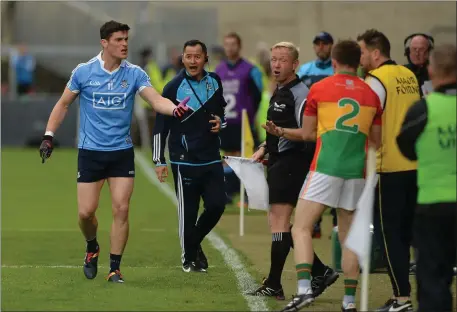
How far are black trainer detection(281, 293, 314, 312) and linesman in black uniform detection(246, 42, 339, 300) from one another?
3.36ft

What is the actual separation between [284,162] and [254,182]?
77 centimetres

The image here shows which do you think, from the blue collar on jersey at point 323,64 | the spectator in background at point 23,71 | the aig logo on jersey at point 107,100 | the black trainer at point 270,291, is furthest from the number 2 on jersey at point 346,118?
the spectator in background at point 23,71

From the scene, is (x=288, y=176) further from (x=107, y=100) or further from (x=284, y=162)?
(x=107, y=100)

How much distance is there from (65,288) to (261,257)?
11.3 ft

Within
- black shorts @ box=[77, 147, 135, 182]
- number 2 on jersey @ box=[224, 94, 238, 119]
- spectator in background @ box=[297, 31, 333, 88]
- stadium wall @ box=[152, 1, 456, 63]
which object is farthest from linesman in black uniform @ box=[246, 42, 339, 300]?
number 2 on jersey @ box=[224, 94, 238, 119]

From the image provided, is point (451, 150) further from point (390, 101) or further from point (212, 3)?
point (212, 3)

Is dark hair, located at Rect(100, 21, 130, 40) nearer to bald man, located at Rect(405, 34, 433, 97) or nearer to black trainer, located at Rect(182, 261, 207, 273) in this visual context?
black trainer, located at Rect(182, 261, 207, 273)

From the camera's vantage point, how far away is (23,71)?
111ft

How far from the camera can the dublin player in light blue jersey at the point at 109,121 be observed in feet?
36.5

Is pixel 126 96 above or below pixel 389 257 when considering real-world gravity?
above

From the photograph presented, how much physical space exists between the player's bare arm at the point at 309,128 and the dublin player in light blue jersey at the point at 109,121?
1710 millimetres

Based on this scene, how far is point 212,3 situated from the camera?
24.5 meters

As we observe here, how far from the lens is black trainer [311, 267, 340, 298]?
10570 mm

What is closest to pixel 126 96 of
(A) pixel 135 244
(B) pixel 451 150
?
(B) pixel 451 150
